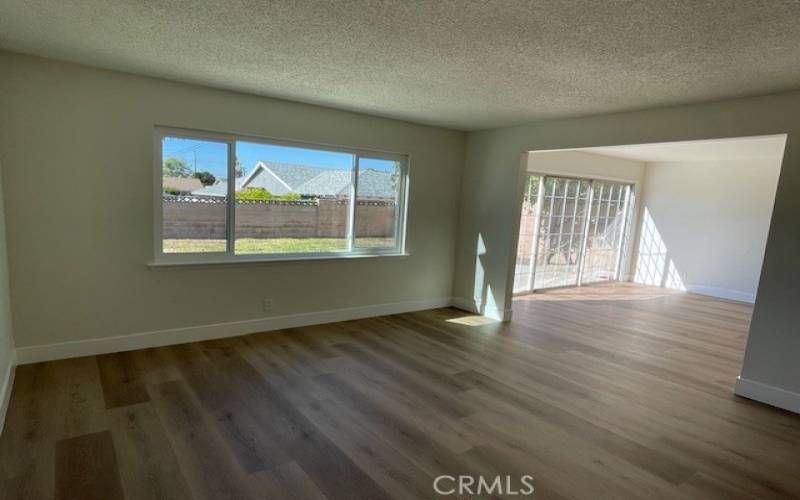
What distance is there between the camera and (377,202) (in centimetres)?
519

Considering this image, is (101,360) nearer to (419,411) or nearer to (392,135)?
(419,411)

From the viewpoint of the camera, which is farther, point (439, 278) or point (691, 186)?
point (691, 186)

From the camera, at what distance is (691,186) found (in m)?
7.90

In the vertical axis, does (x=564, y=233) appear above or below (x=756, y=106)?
below

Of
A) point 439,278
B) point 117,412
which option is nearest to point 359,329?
point 439,278

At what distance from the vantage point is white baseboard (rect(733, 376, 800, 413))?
A: 10.5ft

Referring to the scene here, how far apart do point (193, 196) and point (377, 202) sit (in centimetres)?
206

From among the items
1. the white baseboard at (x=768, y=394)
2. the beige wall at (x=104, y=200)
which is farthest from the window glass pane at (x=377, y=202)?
the white baseboard at (x=768, y=394)

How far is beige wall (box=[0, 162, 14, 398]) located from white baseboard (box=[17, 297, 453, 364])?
9.9 inches

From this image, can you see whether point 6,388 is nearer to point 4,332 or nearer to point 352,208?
point 4,332

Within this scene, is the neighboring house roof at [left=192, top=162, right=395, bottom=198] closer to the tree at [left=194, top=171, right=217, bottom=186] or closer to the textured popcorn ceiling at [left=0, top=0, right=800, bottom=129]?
the tree at [left=194, top=171, right=217, bottom=186]

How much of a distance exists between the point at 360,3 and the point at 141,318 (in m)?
3.24
